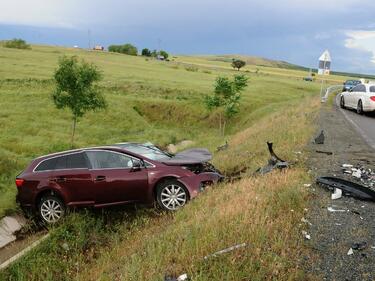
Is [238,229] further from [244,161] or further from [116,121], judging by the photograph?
[116,121]

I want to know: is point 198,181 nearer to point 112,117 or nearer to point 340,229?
point 340,229

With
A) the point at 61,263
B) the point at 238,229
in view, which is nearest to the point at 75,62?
the point at 61,263

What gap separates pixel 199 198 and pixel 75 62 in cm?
2198

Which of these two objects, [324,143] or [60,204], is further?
[324,143]

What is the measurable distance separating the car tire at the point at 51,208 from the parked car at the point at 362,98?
56.7ft

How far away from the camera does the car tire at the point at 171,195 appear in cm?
987

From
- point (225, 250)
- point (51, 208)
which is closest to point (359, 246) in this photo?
point (225, 250)

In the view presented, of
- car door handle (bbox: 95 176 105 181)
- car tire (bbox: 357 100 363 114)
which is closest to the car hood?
car door handle (bbox: 95 176 105 181)

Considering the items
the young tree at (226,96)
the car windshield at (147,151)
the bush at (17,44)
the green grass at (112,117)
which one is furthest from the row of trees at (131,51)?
the car windshield at (147,151)

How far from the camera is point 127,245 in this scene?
8.46 metres

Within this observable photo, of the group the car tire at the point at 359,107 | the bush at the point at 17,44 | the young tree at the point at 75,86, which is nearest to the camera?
the car tire at the point at 359,107

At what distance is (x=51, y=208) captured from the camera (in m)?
10.9

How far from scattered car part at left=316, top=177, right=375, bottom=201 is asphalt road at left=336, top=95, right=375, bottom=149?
5694 millimetres

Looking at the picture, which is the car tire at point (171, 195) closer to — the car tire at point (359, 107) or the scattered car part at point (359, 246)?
the scattered car part at point (359, 246)
